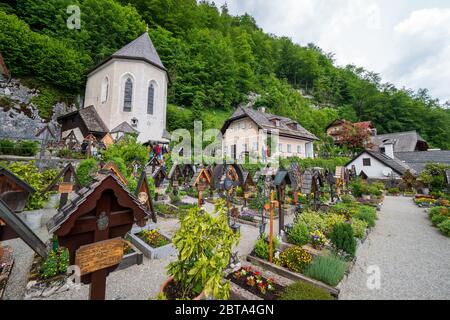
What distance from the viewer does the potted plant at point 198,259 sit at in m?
2.51

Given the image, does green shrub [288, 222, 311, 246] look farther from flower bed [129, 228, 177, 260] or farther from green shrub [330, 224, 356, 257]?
flower bed [129, 228, 177, 260]

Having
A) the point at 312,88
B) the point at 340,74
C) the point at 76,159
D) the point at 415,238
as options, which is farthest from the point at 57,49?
the point at 340,74

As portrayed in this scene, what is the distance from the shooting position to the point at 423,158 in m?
26.5

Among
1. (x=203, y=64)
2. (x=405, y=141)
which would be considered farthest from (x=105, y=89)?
(x=405, y=141)

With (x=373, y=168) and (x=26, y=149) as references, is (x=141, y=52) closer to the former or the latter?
Answer: (x=26, y=149)

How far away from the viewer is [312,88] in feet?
171

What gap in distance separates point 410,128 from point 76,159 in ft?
205

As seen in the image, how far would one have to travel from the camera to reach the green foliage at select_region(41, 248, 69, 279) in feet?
12.5

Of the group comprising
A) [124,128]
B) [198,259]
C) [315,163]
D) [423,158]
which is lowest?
[198,259]

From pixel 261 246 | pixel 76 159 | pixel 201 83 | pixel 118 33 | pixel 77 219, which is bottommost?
pixel 261 246

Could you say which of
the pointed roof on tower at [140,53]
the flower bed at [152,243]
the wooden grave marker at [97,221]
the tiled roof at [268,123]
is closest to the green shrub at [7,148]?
the flower bed at [152,243]

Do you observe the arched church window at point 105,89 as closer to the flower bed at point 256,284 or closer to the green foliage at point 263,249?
the green foliage at point 263,249

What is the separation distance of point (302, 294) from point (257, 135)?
21.2 meters
